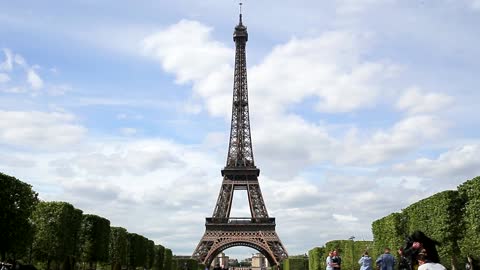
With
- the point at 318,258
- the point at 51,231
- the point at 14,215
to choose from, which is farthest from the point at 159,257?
the point at 14,215

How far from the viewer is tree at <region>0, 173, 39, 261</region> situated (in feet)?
104

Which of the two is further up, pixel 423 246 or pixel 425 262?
pixel 423 246

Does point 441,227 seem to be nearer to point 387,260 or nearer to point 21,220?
point 387,260

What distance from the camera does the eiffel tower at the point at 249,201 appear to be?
80688 mm

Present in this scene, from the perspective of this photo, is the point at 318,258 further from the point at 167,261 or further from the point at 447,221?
the point at 447,221

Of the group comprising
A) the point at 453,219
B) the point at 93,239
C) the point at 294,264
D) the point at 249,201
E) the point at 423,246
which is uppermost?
the point at 249,201

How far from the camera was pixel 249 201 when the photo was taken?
280 ft

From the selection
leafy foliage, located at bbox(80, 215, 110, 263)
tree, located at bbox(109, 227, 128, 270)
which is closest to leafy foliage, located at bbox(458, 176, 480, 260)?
leafy foliage, located at bbox(80, 215, 110, 263)

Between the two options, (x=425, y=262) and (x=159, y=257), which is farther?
(x=159, y=257)

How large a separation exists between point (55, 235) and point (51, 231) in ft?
1.37

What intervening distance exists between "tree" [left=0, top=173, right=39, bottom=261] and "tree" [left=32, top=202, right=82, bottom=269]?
18.8 ft

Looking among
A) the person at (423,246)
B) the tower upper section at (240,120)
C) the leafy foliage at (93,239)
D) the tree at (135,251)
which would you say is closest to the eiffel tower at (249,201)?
the tower upper section at (240,120)

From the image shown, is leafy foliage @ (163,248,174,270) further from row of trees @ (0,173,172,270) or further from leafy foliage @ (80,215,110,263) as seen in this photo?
leafy foliage @ (80,215,110,263)

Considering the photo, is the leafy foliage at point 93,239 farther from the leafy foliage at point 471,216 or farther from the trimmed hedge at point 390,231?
the leafy foliage at point 471,216
